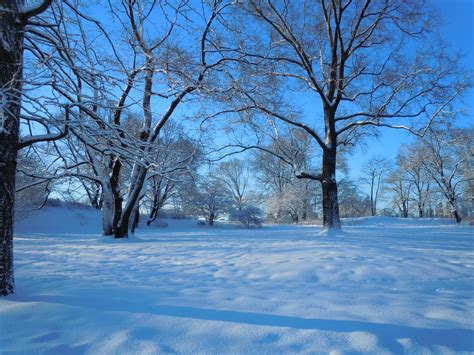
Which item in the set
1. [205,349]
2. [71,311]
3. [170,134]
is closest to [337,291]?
[205,349]

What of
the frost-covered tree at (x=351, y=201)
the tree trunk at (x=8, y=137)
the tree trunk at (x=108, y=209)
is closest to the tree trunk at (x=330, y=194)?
the tree trunk at (x=108, y=209)

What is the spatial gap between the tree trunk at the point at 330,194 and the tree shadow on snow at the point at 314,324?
26.2 ft

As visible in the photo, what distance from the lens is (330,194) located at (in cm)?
1003

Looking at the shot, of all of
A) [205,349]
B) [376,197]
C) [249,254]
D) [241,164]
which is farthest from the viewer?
[376,197]

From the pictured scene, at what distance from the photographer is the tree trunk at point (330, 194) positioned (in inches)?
390

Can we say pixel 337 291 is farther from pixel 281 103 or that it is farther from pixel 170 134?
pixel 170 134

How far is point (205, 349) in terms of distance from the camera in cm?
187

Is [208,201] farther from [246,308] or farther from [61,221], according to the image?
[246,308]

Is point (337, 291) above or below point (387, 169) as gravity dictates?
below

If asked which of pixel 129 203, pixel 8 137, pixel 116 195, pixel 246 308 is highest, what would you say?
pixel 8 137

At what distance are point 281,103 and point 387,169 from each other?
117ft

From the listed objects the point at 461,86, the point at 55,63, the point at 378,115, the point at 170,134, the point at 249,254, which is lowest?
the point at 249,254

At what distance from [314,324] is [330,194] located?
837cm

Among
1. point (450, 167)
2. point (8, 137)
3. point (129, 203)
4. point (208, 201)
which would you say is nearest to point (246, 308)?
point (8, 137)
